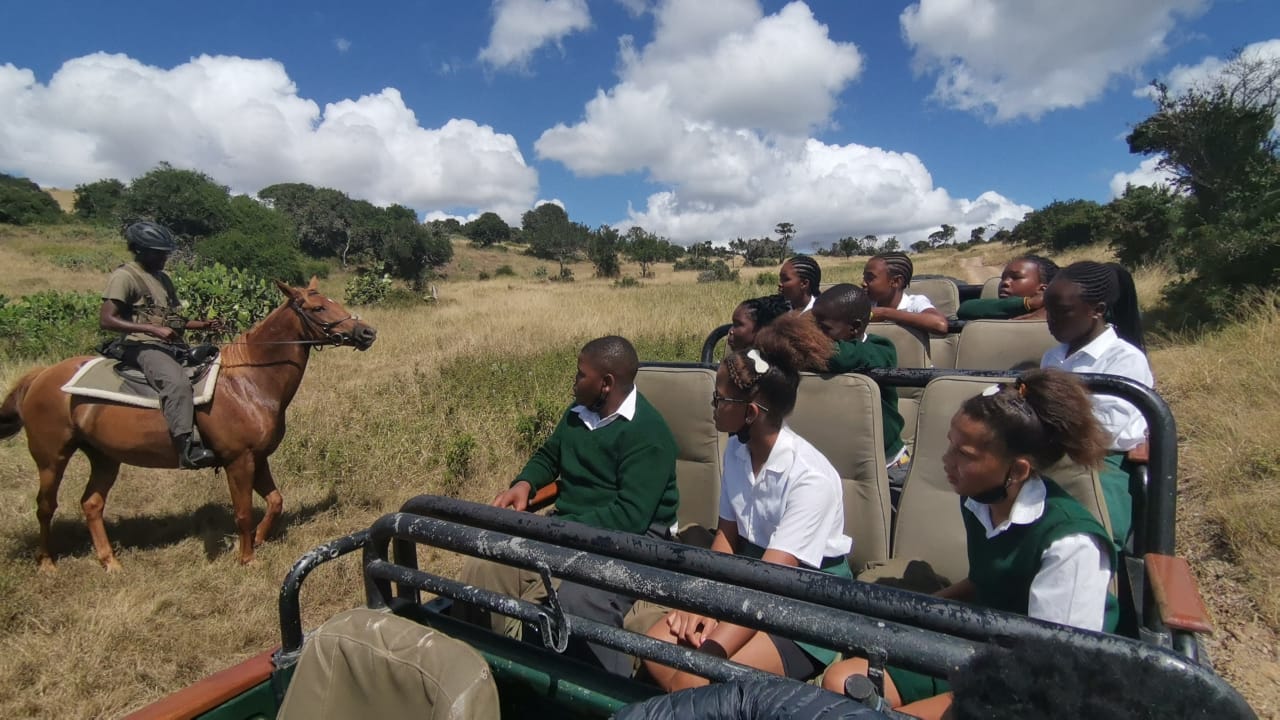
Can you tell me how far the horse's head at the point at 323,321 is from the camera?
474 cm

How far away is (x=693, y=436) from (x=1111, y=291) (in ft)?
6.63

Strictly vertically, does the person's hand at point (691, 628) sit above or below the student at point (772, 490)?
below

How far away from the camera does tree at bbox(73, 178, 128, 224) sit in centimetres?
5291

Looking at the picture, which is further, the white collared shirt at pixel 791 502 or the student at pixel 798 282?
the student at pixel 798 282

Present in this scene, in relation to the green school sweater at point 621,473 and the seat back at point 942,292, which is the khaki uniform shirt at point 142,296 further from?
Answer: the seat back at point 942,292

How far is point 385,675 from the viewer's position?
148cm

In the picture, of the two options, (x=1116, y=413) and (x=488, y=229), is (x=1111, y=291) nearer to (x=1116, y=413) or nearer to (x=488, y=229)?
(x=1116, y=413)

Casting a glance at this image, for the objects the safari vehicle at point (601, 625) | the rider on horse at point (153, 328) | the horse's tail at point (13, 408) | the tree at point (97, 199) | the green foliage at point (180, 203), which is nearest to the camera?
the safari vehicle at point (601, 625)

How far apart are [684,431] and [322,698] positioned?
2016 millimetres

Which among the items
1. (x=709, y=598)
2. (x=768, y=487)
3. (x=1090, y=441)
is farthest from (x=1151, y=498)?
Result: (x=709, y=598)

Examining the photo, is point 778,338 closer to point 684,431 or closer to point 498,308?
point 684,431

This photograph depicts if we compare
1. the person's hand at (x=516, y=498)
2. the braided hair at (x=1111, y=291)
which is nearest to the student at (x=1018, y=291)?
the braided hair at (x=1111, y=291)

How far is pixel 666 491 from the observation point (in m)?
2.88

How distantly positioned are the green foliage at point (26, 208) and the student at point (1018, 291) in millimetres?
59486
